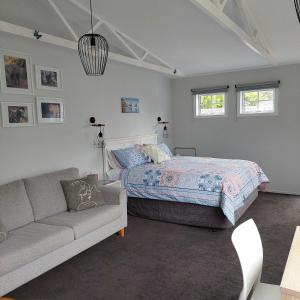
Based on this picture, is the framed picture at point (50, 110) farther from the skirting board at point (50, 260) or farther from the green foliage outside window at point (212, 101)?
the green foliage outside window at point (212, 101)

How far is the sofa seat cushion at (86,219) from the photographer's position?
10.1 feet

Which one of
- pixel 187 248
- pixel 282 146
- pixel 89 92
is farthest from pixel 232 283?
pixel 282 146

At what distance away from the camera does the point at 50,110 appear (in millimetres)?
3914

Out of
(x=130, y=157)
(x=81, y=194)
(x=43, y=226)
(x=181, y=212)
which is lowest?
(x=181, y=212)

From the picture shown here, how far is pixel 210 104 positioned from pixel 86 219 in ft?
13.2

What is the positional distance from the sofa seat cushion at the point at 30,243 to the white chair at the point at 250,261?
173 cm

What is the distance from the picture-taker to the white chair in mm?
1585

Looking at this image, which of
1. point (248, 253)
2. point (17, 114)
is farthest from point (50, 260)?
point (248, 253)

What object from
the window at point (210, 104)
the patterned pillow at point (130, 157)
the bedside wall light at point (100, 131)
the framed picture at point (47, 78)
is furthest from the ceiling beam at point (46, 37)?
the window at point (210, 104)

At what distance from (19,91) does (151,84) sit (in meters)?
2.96

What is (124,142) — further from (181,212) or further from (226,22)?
(226,22)

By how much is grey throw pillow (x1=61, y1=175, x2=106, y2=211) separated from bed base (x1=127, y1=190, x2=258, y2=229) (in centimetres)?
90

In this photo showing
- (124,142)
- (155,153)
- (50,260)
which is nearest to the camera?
(50,260)

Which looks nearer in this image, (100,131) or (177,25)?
(177,25)
